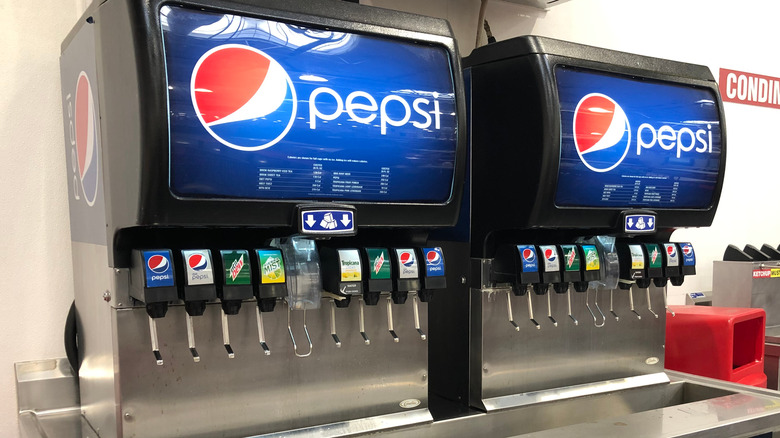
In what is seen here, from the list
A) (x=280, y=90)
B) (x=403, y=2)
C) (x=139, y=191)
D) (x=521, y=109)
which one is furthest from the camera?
(x=403, y=2)

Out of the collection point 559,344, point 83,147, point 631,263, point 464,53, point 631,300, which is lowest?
point 559,344

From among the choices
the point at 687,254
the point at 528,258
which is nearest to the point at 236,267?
the point at 528,258

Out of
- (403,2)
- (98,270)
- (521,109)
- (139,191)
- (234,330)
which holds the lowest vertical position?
(234,330)

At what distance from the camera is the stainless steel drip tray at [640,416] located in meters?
1.72

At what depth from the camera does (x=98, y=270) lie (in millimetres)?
1572

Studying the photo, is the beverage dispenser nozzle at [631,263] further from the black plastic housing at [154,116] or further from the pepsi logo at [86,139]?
the pepsi logo at [86,139]

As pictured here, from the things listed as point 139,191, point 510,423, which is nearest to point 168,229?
point 139,191

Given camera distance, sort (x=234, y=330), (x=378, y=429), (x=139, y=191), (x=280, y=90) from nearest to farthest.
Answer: (x=139, y=191), (x=280, y=90), (x=234, y=330), (x=378, y=429)

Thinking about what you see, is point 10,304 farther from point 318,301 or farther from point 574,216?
point 574,216

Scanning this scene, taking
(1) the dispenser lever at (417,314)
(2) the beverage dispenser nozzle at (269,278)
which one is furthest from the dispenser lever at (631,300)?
(2) the beverage dispenser nozzle at (269,278)

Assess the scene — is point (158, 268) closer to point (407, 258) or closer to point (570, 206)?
point (407, 258)

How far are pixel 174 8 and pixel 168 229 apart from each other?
457mm

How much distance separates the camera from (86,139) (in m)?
1.59

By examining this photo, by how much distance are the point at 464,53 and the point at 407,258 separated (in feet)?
4.01
